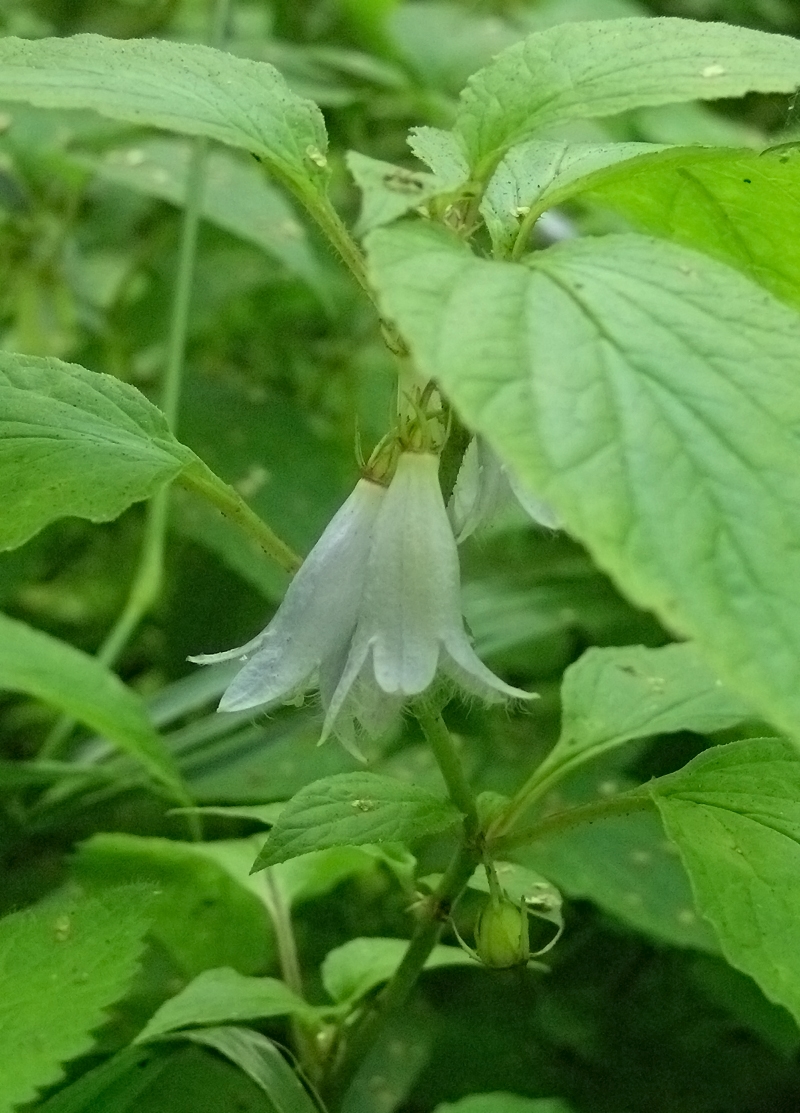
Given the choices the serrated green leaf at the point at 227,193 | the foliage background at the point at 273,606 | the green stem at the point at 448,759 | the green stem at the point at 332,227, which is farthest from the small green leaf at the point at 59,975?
the serrated green leaf at the point at 227,193

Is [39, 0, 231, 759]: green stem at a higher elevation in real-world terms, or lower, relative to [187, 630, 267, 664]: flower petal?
lower

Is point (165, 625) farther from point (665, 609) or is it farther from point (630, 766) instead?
point (665, 609)

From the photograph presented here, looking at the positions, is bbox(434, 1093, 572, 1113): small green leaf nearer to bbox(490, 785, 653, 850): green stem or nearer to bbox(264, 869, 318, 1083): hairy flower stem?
bbox(264, 869, 318, 1083): hairy flower stem

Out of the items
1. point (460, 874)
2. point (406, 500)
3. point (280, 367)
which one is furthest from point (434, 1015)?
point (280, 367)

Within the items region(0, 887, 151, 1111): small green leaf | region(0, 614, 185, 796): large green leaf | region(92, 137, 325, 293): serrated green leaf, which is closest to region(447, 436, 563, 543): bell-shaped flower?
region(0, 887, 151, 1111): small green leaf

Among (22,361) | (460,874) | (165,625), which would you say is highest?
(22,361)

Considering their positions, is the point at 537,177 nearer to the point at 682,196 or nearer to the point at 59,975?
the point at 682,196

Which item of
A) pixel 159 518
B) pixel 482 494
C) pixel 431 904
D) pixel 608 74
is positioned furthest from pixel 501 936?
pixel 159 518
